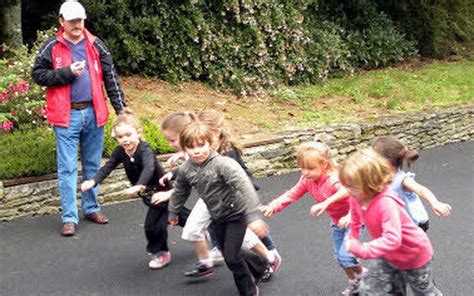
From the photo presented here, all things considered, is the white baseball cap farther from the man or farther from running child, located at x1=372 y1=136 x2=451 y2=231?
running child, located at x1=372 y1=136 x2=451 y2=231

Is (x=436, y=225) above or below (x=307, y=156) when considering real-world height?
below

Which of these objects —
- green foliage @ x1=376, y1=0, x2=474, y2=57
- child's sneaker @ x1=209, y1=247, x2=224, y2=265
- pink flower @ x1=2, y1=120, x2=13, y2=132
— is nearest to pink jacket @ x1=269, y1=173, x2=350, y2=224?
child's sneaker @ x1=209, y1=247, x2=224, y2=265

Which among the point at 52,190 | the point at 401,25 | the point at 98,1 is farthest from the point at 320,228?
the point at 401,25

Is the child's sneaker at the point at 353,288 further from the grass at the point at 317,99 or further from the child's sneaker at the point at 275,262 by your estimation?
the grass at the point at 317,99

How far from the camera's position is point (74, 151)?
6.89 meters

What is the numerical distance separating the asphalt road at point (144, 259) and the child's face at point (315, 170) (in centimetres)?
99

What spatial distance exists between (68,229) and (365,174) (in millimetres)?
3658

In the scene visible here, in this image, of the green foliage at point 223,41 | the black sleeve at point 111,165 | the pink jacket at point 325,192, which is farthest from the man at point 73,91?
the green foliage at point 223,41

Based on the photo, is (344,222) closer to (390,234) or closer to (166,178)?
(390,234)

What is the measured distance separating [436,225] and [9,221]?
4.24m

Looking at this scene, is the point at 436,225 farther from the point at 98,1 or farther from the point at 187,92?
the point at 98,1

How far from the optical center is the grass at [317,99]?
10688 millimetres

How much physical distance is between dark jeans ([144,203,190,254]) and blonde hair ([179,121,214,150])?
1078 millimetres

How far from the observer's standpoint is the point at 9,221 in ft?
24.2
